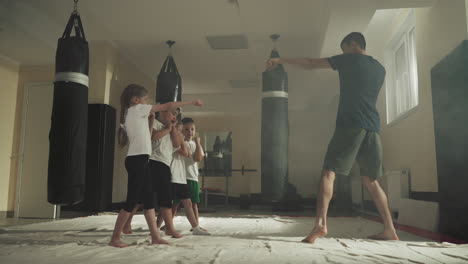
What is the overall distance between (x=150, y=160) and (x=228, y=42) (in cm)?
389

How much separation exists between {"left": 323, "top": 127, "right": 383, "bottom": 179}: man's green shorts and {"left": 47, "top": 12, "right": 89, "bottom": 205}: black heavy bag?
1914 millimetres

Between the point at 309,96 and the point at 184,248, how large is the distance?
780 cm

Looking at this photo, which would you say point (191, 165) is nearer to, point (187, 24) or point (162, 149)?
point (162, 149)

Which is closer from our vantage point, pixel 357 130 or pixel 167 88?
pixel 357 130

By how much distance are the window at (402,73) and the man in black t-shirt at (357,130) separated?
7.19 ft

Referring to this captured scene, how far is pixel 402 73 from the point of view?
17.4ft

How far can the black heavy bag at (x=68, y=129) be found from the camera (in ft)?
9.40

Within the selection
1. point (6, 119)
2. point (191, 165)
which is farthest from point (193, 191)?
point (6, 119)

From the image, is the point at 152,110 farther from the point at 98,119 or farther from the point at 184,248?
the point at 98,119

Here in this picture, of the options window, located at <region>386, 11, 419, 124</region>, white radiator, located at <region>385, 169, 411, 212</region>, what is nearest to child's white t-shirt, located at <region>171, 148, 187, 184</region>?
white radiator, located at <region>385, 169, 411, 212</region>

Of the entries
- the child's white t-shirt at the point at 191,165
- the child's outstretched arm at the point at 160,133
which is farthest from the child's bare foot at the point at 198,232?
the child's outstretched arm at the point at 160,133

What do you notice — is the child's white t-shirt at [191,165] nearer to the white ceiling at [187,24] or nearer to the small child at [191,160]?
the small child at [191,160]

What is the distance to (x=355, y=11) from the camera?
428 centimetres

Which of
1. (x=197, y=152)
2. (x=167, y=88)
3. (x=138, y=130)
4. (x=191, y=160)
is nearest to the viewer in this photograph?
(x=138, y=130)
